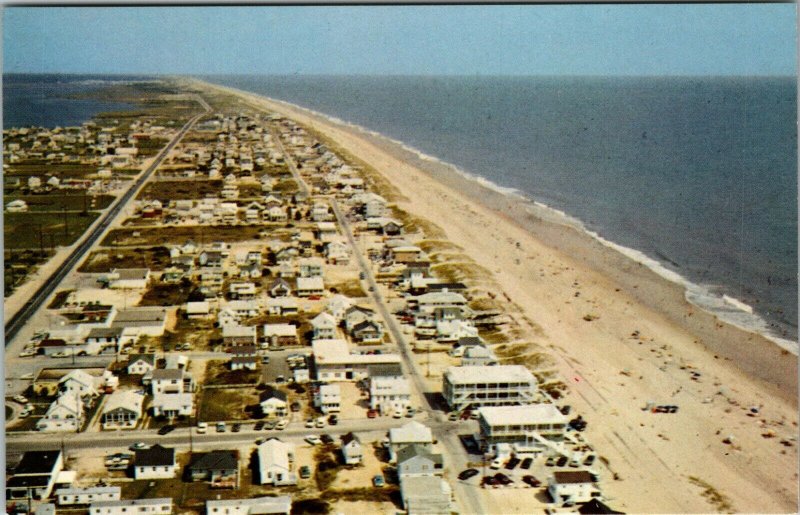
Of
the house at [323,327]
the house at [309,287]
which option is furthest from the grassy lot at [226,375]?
the house at [309,287]

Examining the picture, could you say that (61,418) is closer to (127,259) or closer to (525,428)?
(525,428)

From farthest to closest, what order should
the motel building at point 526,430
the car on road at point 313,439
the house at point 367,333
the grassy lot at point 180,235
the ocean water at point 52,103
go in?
the grassy lot at point 180,235, the ocean water at point 52,103, the house at point 367,333, the car on road at point 313,439, the motel building at point 526,430

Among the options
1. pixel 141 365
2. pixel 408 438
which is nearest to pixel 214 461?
pixel 408 438

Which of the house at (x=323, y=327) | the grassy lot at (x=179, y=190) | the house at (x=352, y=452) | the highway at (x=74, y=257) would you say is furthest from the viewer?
the grassy lot at (x=179, y=190)

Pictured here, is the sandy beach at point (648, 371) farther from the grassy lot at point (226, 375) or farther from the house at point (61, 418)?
the house at point (61, 418)

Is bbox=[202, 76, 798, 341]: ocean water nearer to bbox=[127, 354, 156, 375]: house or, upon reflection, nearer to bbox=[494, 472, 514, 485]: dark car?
bbox=[494, 472, 514, 485]: dark car
